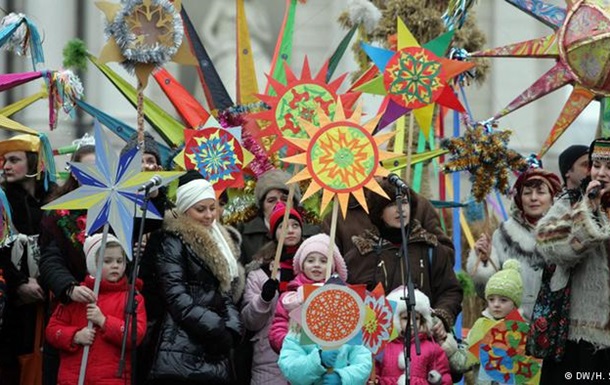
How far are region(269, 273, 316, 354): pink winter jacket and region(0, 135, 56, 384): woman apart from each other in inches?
58.3

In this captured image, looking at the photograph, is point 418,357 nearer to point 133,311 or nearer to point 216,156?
point 133,311

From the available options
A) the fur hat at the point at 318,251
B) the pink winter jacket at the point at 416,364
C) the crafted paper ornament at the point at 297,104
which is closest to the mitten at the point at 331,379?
the pink winter jacket at the point at 416,364

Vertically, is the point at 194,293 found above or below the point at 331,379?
above

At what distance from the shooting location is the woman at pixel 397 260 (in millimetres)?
9469

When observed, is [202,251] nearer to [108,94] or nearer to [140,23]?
[140,23]

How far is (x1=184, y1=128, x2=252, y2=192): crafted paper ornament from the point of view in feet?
34.4

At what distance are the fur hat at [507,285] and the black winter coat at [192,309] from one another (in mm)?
1610

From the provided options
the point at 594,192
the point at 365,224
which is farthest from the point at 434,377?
the point at 594,192

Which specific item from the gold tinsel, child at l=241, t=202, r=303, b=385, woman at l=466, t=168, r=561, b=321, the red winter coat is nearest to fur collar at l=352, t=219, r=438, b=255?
child at l=241, t=202, r=303, b=385

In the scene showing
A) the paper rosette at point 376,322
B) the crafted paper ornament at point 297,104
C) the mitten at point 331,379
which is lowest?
the mitten at point 331,379

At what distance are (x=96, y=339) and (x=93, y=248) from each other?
0.49 m

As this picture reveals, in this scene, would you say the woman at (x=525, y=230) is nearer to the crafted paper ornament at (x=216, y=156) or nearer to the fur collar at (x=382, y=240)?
the fur collar at (x=382, y=240)

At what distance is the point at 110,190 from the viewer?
894 cm

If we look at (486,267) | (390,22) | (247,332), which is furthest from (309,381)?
(390,22)
